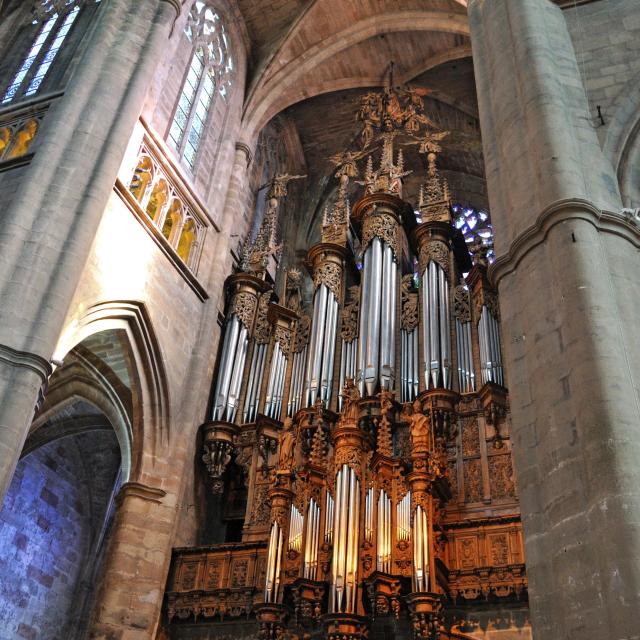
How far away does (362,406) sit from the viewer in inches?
469

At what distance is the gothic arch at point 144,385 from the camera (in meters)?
11.8

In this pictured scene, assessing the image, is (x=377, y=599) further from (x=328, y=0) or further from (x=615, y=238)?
(x=328, y=0)

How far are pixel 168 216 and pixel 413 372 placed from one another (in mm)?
5051

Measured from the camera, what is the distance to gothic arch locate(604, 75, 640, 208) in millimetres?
7355

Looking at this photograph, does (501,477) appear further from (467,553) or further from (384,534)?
(384,534)

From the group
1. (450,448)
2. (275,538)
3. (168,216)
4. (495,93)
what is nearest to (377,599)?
(275,538)

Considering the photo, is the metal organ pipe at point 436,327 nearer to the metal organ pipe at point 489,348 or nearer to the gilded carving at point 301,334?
the metal organ pipe at point 489,348

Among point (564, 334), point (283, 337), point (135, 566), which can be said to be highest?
point (283, 337)

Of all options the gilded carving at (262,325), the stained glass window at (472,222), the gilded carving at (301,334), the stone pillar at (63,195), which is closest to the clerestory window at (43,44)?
the stone pillar at (63,195)

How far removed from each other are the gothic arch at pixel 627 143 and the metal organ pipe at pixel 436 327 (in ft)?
16.8

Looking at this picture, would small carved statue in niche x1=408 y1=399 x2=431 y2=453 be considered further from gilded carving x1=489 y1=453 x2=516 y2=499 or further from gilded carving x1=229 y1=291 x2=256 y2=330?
gilded carving x1=229 y1=291 x2=256 y2=330

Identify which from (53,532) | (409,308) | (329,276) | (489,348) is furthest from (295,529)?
(53,532)

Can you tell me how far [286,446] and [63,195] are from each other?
15.5ft

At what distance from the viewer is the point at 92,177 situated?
34.1ft
